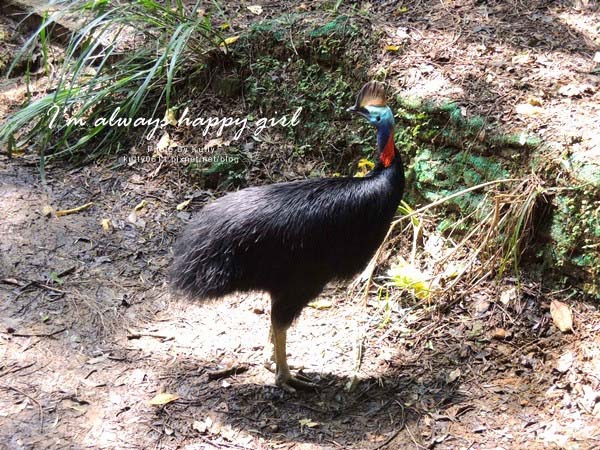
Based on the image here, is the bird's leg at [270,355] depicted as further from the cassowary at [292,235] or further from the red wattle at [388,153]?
the red wattle at [388,153]

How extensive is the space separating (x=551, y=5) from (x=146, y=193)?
311cm

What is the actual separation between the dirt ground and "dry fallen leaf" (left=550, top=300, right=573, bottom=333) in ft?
0.13

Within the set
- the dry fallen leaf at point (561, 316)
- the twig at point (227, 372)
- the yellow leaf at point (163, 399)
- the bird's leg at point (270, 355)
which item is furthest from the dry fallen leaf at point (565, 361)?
the yellow leaf at point (163, 399)

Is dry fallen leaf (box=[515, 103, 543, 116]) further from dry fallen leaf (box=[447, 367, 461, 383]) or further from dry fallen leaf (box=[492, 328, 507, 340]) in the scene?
dry fallen leaf (box=[447, 367, 461, 383])

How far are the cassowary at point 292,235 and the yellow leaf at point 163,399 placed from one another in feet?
1.75

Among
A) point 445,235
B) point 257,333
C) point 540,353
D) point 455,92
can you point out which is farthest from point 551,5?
point 257,333

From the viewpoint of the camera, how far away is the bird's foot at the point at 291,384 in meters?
3.44

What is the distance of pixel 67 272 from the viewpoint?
4.07 m

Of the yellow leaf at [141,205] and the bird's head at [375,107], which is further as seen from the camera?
the yellow leaf at [141,205]

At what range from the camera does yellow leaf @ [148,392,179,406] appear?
329 centimetres

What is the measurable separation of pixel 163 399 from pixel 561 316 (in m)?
1.98

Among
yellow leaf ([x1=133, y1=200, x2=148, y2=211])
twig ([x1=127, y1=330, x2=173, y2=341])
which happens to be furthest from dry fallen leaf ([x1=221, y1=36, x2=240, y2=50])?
twig ([x1=127, y1=330, x2=173, y2=341])

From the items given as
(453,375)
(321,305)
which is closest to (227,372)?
(321,305)

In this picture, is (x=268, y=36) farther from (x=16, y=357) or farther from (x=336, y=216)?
(x=16, y=357)
